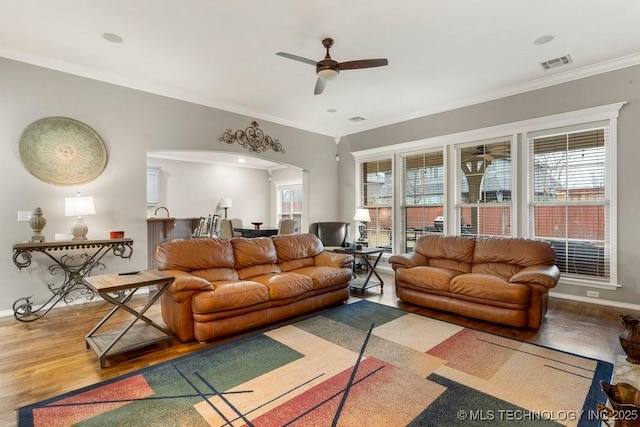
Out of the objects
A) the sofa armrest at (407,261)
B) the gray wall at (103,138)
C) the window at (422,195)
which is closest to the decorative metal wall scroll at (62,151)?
the gray wall at (103,138)

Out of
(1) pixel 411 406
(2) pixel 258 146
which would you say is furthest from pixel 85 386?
(2) pixel 258 146

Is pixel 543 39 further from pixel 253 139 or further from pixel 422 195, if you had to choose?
pixel 253 139

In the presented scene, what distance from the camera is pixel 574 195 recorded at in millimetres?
4500

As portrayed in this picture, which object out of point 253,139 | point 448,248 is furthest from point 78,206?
point 448,248

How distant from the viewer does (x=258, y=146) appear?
6117 mm

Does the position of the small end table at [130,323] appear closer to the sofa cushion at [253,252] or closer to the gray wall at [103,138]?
the sofa cushion at [253,252]

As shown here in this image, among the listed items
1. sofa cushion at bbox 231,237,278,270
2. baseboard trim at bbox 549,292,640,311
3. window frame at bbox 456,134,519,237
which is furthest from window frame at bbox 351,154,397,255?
sofa cushion at bbox 231,237,278,270

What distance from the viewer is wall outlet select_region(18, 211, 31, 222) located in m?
3.93

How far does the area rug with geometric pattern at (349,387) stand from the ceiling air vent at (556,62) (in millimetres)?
3518

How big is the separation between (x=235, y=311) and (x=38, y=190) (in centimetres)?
310

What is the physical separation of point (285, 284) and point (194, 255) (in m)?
1.10

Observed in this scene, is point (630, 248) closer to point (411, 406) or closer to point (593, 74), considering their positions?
point (593, 74)

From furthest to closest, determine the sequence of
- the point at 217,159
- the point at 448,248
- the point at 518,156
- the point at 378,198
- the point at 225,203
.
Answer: the point at 225,203, the point at 217,159, the point at 378,198, the point at 518,156, the point at 448,248

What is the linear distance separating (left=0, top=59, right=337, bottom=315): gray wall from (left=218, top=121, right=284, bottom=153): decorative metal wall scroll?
10cm
